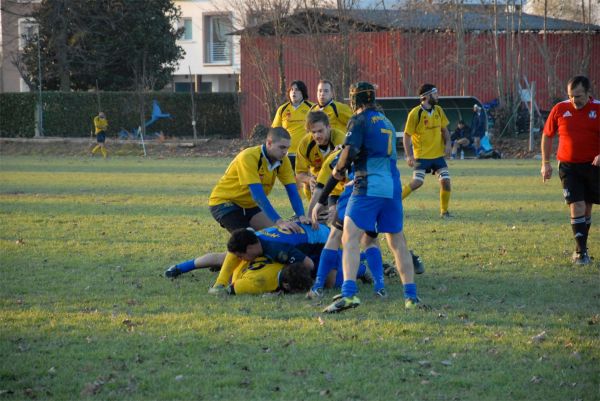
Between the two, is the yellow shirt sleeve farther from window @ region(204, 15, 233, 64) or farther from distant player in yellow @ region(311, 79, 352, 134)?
window @ region(204, 15, 233, 64)

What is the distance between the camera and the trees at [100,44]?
44.0 metres

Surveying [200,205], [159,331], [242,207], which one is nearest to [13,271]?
[242,207]

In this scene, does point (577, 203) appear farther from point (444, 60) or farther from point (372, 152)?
point (444, 60)

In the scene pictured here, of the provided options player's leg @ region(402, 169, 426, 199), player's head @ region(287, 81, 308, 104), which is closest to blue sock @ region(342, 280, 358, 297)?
player's head @ region(287, 81, 308, 104)

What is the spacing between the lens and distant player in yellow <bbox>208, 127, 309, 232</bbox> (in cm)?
861

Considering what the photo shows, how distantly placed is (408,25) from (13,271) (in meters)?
32.5

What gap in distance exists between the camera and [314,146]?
32.1ft

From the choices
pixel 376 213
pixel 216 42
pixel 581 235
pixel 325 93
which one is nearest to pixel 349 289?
pixel 376 213

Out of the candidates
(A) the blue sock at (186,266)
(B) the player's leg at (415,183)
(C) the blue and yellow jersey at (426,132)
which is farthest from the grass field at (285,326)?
(C) the blue and yellow jersey at (426,132)

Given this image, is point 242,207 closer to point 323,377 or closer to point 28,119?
point 323,377

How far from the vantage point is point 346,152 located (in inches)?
291

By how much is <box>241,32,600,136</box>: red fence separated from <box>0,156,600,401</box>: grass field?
27.4 m

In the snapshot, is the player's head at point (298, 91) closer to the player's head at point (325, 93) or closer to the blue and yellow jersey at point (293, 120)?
the blue and yellow jersey at point (293, 120)

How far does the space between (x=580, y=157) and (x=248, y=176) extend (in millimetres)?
4206
